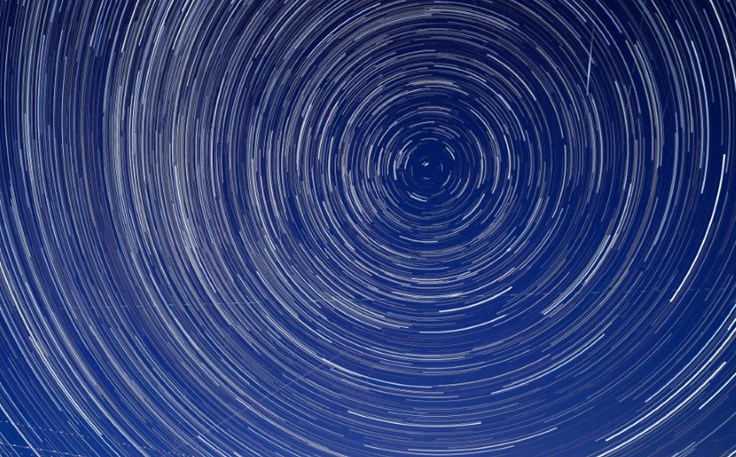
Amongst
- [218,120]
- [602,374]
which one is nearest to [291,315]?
[218,120]

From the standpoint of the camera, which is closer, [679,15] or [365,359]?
[679,15]

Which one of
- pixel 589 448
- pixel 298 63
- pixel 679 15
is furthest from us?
pixel 298 63

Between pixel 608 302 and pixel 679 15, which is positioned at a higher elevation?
pixel 679 15

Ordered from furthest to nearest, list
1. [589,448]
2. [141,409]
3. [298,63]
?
1. [141,409]
2. [298,63]
3. [589,448]

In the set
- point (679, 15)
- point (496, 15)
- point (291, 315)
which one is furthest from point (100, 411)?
point (679, 15)

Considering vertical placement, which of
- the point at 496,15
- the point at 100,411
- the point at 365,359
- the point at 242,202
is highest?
the point at 496,15

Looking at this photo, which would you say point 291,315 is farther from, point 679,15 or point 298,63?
point 679,15
